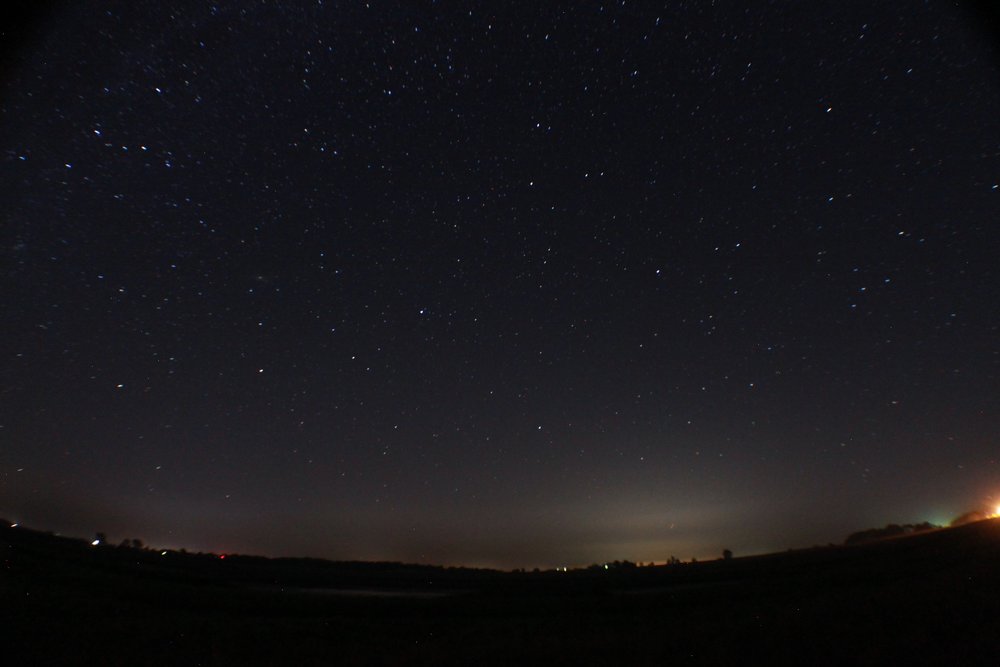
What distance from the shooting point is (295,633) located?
1527 cm

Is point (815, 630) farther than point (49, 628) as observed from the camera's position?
No

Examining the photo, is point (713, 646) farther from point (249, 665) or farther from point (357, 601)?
point (357, 601)

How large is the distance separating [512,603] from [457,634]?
8524 millimetres

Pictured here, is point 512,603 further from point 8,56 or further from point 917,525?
point 917,525

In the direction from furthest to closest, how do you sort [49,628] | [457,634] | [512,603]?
1. [512,603]
2. [457,634]
3. [49,628]

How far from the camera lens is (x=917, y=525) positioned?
253 ft

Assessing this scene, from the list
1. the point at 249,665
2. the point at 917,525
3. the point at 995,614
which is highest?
the point at 917,525

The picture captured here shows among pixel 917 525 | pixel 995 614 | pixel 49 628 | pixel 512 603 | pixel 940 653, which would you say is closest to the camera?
pixel 940 653

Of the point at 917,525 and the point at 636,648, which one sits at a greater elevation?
the point at 917,525

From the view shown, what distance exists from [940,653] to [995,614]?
150 inches

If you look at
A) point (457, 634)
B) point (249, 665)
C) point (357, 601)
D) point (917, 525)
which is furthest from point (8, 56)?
point (917, 525)

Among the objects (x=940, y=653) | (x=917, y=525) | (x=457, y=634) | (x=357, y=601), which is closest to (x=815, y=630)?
(x=940, y=653)

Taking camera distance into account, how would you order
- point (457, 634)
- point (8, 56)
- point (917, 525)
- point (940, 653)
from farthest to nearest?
point (917, 525)
point (457, 634)
point (940, 653)
point (8, 56)

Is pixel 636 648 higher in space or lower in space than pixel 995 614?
lower
